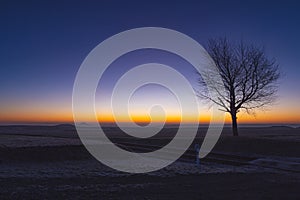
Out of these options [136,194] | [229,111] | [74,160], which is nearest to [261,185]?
[136,194]

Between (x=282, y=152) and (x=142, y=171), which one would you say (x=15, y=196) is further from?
(x=282, y=152)

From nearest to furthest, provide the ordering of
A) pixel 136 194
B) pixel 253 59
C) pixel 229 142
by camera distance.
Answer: pixel 136 194, pixel 229 142, pixel 253 59

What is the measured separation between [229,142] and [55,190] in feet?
82.3

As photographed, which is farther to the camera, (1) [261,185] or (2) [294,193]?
(1) [261,185]

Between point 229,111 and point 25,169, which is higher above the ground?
point 229,111

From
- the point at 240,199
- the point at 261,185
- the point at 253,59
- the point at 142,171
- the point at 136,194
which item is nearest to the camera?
the point at 240,199

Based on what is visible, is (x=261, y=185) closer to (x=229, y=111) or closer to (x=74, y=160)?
(x=74, y=160)

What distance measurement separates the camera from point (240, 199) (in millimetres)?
12062

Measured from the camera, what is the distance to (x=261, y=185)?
14883mm

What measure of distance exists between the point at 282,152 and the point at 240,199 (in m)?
17.9

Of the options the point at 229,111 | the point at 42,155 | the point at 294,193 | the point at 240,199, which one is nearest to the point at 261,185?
the point at 294,193

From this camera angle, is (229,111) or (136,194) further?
(229,111)

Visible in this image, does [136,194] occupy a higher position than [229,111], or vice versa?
[229,111]

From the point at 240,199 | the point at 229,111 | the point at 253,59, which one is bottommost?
the point at 240,199
